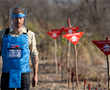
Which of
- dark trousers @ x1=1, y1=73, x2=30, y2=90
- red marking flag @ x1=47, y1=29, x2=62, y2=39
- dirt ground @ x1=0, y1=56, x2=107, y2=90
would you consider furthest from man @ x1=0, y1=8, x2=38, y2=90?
red marking flag @ x1=47, y1=29, x2=62, y2=39

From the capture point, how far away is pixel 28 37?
11.0ft

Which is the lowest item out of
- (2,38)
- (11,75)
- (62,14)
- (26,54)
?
(11,75)

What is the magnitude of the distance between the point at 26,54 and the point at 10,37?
300 millimetres

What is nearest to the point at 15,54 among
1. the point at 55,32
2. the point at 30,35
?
the point at 30,35

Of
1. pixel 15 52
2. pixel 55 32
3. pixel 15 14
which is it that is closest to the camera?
pixel 15 52

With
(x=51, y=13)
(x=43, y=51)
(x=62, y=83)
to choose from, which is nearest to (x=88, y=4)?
(x=51, y=13)

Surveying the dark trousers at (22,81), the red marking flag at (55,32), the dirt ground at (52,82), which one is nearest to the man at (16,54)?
the dark trousers at (22,81)

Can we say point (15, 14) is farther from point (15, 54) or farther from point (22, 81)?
point (22, 81)

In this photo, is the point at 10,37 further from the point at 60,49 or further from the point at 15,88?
the point at 60,49

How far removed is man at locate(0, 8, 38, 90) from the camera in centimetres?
322

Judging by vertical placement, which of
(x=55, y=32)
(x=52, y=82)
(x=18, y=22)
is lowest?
(x=52, y=82)

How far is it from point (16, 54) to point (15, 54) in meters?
0.01

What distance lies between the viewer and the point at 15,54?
3.23 m

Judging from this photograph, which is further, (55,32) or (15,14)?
(55,32)
